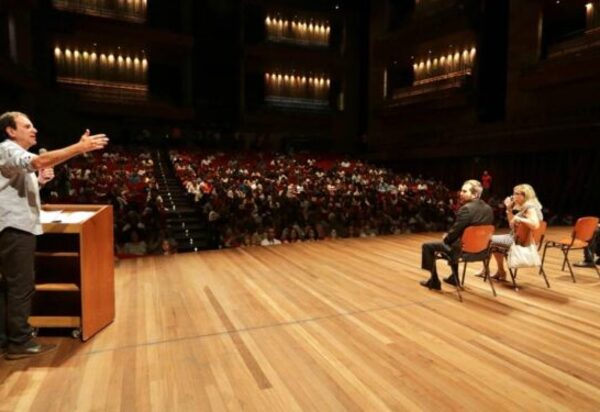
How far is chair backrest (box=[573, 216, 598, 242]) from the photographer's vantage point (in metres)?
4.54

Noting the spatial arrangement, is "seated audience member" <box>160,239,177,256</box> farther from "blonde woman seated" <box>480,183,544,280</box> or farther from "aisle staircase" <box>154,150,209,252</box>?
"blonde woman seated" <box>480,183,544,280</box>

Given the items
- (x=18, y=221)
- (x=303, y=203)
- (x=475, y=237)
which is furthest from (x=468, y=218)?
(x=303, y=203)

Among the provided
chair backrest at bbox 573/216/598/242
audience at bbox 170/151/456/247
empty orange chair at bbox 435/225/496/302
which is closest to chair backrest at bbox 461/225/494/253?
empty orange chair at bbox 435/225/496/302

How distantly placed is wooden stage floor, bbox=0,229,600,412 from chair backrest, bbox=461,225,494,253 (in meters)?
0.48

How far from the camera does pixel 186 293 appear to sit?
13.5 feet

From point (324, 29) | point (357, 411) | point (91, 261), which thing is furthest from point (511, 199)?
point (324, 29)

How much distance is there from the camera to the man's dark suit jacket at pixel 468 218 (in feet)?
12.8

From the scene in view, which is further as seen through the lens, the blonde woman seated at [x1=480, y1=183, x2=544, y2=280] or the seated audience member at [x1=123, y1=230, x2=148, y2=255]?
the seated audience member at [x1=123, y1=230, x2=148, y2=255]

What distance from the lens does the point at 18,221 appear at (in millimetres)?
2443

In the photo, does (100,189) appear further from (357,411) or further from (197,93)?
(197,93)

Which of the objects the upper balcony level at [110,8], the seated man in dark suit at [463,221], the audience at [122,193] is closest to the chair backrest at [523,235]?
the seated man in dark suit at [463,221]

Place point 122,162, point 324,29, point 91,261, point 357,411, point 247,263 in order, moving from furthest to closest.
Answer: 1. point 324,29
2. point 122,162
3. point 247,263
4. point 91,261
5. point 357,411

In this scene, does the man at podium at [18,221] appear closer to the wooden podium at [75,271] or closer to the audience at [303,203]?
the wooden podium at [75,271]

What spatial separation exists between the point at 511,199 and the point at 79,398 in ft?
13.0
